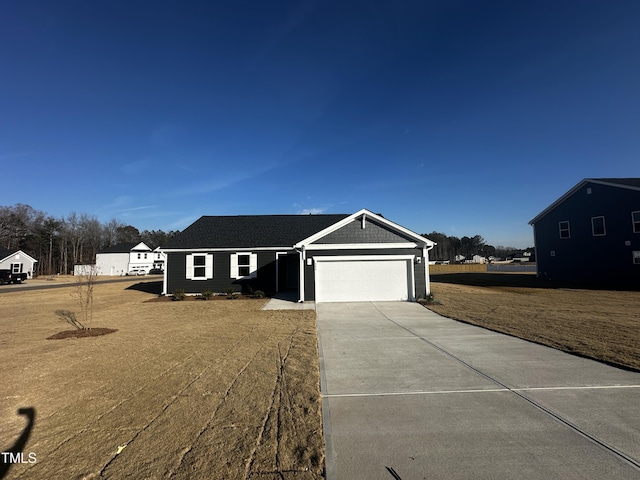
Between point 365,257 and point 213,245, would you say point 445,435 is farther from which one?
point 213,245

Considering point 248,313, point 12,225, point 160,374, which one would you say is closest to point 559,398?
point 160,374

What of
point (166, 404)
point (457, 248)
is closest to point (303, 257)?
point (166, 404)

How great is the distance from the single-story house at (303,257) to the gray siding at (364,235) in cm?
5

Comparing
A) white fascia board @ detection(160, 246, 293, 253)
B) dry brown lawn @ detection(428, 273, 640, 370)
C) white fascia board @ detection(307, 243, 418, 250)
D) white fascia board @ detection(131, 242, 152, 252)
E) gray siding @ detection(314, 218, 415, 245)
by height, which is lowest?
dry brown lawn @ detection(428, 273, 640, 370)

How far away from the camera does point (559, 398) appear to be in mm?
4367

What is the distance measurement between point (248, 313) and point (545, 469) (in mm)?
10635

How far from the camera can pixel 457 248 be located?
109312 mm

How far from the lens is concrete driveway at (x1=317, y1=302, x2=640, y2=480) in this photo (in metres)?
2.96

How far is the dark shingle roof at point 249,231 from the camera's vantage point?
19344 millimetres

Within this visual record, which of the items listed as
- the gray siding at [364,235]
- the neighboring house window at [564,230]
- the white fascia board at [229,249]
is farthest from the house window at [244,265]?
the neighboring house window at [564,230]

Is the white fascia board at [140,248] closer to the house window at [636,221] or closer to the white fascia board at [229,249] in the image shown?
the white fascia board at [229,249]

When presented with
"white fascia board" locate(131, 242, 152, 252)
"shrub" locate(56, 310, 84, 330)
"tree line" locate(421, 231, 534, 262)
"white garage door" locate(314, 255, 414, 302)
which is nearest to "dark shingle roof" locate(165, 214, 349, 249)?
"white garage door" locate(314, 255, 414, 302)

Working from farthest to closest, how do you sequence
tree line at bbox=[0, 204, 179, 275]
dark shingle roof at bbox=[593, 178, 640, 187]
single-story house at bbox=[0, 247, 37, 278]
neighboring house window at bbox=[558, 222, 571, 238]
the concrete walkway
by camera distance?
tree line at bbox=[0, 204, 179, 275] < single-story house at bbox=[0, 247, 37, 278] < neighboring house window at bbox=[558, 222, 571, 238] < dark shingle roof at bbox=[593, 178, 640, 187] < the concrete walkway

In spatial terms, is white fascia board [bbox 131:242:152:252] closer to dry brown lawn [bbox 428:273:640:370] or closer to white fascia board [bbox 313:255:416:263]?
white fascia board [bbox 313:255:416:263]
